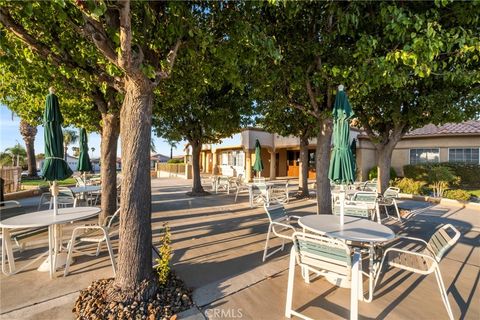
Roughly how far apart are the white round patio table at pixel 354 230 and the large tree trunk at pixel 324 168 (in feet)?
6.31

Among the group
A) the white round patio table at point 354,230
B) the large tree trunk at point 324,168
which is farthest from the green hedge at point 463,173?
the white round patio table at point 354,230

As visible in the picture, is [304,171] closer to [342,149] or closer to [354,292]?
[342,149]

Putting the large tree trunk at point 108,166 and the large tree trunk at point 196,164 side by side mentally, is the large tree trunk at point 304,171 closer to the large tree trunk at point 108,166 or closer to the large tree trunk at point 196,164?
the large tree trunk at point 196,164

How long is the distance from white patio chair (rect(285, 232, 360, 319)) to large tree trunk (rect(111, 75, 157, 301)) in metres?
2.06

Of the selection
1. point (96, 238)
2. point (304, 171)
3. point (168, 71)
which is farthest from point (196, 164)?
point (168, 71)

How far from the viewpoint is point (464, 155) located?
1585 cm

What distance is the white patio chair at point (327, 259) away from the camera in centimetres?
270

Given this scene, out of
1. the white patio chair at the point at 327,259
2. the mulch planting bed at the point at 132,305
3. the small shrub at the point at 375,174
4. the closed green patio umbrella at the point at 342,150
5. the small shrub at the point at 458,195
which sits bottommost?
the mulch planting bed at the point at 132,305

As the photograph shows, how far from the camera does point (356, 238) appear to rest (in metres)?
3.29

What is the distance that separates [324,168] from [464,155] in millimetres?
15907

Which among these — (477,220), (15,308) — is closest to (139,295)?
(15,308)

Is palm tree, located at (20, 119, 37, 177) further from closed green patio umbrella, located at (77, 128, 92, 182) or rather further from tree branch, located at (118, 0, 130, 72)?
tree branch, located at (118, 0, 130, 72)

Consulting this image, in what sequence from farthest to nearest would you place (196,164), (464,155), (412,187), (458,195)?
1. (464,155)
2. (196,164)
3. (412,187)
4. (458,195)

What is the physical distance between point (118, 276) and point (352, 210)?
172 inches
